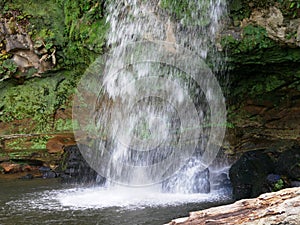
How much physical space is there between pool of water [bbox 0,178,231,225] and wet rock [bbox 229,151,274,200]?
10.1 inches

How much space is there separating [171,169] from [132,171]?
27.9 inches

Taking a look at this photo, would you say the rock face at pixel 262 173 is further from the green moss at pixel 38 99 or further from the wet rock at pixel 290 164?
the green moss at pixel 38 99

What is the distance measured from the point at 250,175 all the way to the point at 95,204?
2.20 m

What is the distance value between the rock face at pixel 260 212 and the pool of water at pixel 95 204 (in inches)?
88.6

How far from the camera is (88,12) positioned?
23.0 ft

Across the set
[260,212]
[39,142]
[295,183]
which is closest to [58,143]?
[39,142]

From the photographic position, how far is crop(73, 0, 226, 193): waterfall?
6070mm

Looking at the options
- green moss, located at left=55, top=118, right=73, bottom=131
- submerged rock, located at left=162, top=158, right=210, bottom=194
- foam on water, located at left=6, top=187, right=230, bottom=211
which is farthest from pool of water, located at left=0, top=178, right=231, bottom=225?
green moss, located at left=55, top=118, right=73, bottom=131

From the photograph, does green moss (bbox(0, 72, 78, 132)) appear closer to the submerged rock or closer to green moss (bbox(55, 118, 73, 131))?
green moss (bbox(55, 118, 73, 131))

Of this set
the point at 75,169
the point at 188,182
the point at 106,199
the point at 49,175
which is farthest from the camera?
the point at 49,175

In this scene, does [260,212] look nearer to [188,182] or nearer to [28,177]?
[188,182]

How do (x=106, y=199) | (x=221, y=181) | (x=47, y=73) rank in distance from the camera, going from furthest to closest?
1. (x=47, y=73)
2. (x=221, y=181)
3. (x=106, y=199)

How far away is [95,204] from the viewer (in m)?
5.65

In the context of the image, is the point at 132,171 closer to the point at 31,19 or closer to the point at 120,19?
the point at 120,19
